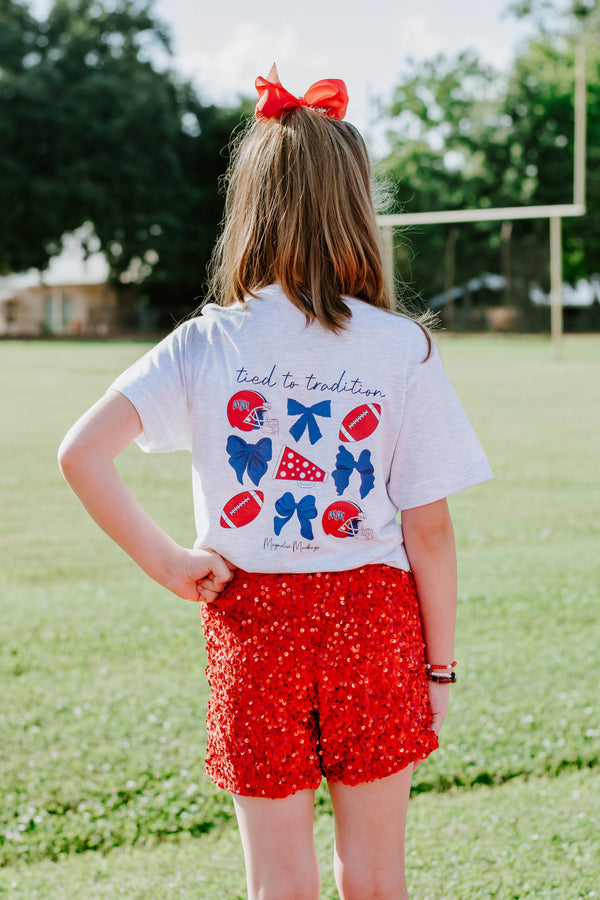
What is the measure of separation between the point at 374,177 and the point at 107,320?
4214 centimetres

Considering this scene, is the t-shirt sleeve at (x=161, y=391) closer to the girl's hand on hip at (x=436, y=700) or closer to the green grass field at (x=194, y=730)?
the girl's hand on hip at (x=436, y=700)

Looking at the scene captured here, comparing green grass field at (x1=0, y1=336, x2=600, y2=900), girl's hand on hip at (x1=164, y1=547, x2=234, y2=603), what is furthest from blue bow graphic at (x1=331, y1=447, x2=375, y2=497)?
green grass field at (x1=0, y1=336, x2=600, y2=900)

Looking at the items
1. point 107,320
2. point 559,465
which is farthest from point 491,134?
point 559,465

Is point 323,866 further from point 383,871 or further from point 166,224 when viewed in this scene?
point 166,224

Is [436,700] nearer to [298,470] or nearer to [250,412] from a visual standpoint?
[298,470]

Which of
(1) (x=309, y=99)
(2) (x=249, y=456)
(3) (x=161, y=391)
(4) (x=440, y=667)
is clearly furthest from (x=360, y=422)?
(1) (x=309, y=99)

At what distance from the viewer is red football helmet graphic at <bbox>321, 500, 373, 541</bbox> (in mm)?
1566

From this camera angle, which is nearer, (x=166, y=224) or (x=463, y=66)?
(x=166, y=224)

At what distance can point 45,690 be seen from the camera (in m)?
3.94

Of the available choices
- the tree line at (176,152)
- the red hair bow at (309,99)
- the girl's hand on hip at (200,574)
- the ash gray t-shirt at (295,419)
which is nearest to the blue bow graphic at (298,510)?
the ash gray t-shirt at (295,419)

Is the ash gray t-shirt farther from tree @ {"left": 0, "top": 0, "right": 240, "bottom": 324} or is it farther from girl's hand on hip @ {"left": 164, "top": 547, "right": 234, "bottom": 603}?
tree @ {"left": 0, "top": 0, "right": 240, "bottom": 324}

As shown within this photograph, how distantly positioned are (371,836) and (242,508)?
22.6 inches

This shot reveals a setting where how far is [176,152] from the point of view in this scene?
139 ft

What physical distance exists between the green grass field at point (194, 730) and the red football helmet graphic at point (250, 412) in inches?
62.9
